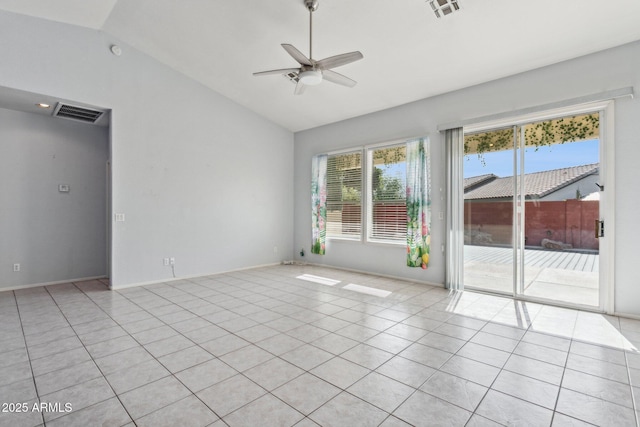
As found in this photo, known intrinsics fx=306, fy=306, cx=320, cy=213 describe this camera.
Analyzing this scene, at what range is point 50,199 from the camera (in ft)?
16.4

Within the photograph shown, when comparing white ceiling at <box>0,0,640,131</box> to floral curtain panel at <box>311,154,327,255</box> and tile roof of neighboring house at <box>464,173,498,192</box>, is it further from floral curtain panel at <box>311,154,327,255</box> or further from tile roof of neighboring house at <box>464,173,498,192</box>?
floral curtain panel at <box>311,154,327,255</box>

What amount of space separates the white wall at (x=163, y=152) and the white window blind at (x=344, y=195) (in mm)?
1267

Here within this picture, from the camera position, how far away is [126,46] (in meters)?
4.75

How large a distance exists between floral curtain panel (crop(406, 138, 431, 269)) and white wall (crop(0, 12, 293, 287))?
3.04 meters

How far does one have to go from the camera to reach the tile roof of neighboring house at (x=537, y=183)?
3.91 metres

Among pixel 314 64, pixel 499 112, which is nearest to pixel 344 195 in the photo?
pixel 499 112

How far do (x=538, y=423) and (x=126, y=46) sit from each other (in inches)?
254

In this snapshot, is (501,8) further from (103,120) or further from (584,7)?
(103,120)

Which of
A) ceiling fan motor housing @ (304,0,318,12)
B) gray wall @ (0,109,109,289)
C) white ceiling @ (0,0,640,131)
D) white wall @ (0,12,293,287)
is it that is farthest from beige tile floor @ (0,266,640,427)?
ceiling fan motor housing @ (304,0,318,12)

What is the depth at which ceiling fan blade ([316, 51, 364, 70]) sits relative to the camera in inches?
118

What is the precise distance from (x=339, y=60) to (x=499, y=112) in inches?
102

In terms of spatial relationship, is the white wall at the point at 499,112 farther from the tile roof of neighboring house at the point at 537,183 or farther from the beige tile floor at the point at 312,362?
the beige tile floor at the point at 312,362

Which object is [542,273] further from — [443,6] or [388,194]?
[443,6]

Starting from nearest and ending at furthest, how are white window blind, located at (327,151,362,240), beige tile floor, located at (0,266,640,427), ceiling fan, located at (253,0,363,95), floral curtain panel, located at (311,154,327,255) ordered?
beige tile floor, located at (0,266,640,427) < ceiling fan, located at (253,0,363,95) < white window blind, located at (327,151,362,240) < floral curtain panel, located at (311,154,327,255)
